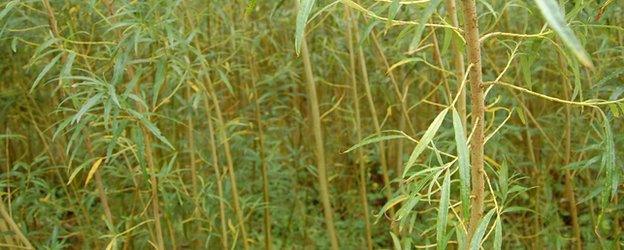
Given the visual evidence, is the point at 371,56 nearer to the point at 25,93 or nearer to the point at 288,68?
the point at 288,68

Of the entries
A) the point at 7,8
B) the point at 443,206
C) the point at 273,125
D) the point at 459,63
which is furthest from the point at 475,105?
the point at 273,125

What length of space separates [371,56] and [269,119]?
601mm

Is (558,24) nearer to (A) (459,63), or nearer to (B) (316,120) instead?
(A) (459,63)

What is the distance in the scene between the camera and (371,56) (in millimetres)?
3273

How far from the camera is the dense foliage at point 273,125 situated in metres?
1.83

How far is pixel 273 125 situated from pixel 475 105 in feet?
8.95

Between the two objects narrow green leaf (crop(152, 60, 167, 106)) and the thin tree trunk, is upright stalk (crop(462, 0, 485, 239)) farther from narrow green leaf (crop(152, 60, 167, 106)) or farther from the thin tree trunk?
narrow green leaf (crop(152, 60, 167, 106))

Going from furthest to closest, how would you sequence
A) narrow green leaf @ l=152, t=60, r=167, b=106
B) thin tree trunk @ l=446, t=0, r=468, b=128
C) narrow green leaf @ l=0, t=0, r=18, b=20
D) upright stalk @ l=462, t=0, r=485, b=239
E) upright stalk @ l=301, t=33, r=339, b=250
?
1. upright stalk @ l=301, t=33, r=339, b=250
2. narrow green leaf @ l=152, t=60, r=167, b=106
3. narrow green leaf @ l=0, t=0, r=18, b=20
4. thin tree trunk @ l=446, t=0, r=468, b=128
5. upright stalk @ l=462, t=0, r=485, b=239

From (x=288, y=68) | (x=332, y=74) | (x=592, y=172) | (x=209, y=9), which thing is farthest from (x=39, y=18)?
(x=592, y=172)

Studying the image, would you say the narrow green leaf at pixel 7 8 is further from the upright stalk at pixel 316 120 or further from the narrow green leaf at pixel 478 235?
the narrow green leaf at pixel 478 235

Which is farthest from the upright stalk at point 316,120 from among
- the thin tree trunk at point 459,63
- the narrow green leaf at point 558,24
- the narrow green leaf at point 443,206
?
the narrow green leaf at point 558,24

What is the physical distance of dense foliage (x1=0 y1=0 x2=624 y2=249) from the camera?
71.9 inches

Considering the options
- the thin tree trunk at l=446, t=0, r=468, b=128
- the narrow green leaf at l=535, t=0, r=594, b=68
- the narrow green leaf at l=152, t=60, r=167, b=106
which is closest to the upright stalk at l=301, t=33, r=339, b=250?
the narrow green leaf at l=152, t=60, r=167, b=106

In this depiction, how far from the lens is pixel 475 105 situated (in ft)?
3.55
